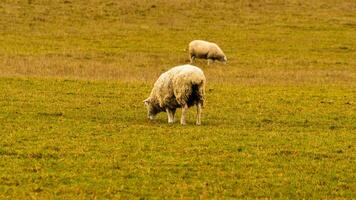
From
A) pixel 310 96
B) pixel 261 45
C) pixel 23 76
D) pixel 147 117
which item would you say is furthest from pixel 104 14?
pixel 147 117

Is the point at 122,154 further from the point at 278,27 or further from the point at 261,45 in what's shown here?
the point at 278,27

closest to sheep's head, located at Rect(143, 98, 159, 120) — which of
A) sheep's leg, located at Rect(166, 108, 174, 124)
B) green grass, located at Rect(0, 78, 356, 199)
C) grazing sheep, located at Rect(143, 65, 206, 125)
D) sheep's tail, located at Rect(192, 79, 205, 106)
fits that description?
grazing sheep, located at Rect(143, 65, 206, 125)

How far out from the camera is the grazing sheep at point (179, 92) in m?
19.1

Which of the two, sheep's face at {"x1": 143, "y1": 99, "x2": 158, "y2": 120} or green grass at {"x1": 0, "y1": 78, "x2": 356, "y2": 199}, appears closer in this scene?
green grass at {"x1": 0, "y1": 78, "x2": 356, "y2": 199}

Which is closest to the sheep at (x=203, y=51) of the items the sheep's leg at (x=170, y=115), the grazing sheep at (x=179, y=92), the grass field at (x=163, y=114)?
the grass field at (x=163, y=114)

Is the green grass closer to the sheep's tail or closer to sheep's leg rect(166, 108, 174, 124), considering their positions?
sheep's leg rect(166, 108, 174, 124)

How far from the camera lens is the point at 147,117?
21.6 meters

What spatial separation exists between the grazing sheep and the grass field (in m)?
0.52

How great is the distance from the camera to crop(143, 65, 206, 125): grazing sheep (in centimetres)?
1908

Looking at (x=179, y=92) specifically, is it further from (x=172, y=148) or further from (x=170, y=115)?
(x=172, y=148)

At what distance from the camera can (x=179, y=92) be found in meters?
19.5

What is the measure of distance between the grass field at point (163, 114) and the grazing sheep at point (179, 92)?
20.5 inches

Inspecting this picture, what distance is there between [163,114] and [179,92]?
3769 mm

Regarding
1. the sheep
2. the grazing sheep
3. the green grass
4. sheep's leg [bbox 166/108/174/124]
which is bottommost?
the green grass
